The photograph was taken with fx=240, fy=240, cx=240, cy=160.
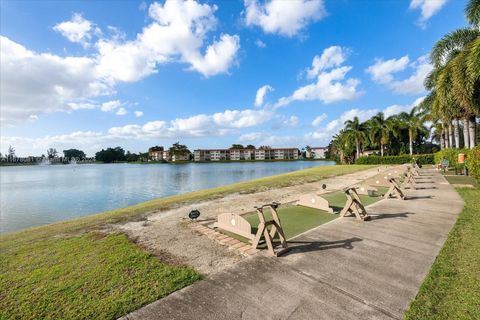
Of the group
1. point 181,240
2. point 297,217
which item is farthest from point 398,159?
point 181,240

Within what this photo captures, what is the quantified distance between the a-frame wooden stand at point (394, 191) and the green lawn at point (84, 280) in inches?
374

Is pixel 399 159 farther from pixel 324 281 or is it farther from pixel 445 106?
pixel 324 281

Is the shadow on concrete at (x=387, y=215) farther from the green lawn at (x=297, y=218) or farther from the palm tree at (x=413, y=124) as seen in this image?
the palm tree at (x=413, y=124)

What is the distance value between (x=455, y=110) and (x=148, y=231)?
25.1 metres

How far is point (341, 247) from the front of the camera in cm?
525

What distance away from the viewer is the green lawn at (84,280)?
337 centimetres

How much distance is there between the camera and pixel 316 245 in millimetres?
5379

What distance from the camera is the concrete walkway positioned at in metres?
3.22

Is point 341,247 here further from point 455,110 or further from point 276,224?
point 455,110

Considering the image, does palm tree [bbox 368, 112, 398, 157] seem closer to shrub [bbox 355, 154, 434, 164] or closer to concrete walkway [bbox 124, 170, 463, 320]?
shrub [bbox 355, 154, 434, 164]

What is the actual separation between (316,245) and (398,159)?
1711 inches

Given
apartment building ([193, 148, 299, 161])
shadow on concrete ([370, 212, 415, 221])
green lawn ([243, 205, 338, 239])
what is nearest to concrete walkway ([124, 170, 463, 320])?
green lawn ([243, 205, 338, 239])

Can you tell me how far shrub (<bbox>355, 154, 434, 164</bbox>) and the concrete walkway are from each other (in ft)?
127

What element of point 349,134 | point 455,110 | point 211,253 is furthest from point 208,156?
point 211,253
